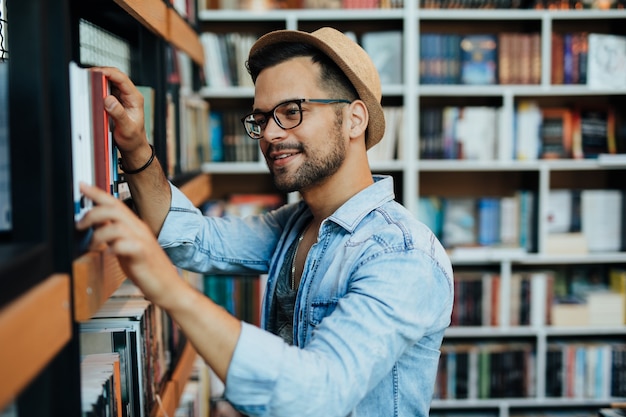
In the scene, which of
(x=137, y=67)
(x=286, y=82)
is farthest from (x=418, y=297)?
(x=137, y=67)

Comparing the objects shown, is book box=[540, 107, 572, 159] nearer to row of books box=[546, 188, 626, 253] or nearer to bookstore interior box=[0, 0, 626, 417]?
bookstore interior box=[0, 0, 626, 417]

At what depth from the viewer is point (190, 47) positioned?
199 cm

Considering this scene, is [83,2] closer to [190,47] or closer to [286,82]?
[286,82]

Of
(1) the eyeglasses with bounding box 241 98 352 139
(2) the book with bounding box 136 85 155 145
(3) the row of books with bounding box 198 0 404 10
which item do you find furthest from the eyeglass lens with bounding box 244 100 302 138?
(3) the row of books with bounding box 198 0 404 10

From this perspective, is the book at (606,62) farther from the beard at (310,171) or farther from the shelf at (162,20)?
the beard at (310,171)

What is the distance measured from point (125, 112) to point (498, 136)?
2142 mm

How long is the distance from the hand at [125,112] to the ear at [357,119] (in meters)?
0.43

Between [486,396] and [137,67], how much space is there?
2.16m

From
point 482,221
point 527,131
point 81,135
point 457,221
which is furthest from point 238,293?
point 81,135

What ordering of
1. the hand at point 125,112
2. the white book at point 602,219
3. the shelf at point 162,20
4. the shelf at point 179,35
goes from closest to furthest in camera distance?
the hand at point 125,112
the shelf at point 162,20
the shelf at point 179,35
the white book at point 602,219

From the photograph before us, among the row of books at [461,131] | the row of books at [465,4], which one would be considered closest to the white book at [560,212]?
the row of books at [461,131]

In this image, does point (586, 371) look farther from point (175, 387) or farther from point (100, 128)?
point (100, 128)

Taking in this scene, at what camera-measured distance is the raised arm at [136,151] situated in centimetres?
102

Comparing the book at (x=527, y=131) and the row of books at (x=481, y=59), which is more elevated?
the row of books at (x=481, y=59)
